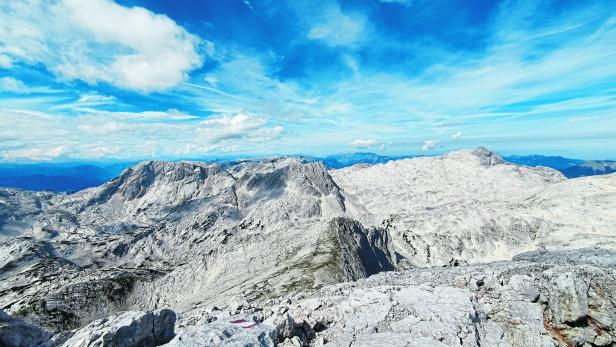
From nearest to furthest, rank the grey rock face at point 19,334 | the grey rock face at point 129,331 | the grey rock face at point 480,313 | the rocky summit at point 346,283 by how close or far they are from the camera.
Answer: the grey rock face at point 19,334 < the grey rock face at point 129,331 < the rocky summit at point 346,283 < the grey rock face at point 480,313

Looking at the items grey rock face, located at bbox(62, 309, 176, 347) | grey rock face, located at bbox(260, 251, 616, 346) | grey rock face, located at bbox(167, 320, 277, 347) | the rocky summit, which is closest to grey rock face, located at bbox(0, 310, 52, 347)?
the rocky summit

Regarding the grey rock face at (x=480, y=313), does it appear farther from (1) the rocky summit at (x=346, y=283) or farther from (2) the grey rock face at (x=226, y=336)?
(2) the grey rock face at (x=226, y=336)

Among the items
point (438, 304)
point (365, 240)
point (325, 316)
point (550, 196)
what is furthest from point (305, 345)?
point (550, 196)

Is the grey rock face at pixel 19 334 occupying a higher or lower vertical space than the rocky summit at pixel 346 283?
higher

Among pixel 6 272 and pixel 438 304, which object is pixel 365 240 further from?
pixel 6 272

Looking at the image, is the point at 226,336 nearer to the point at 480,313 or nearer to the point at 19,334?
the point at 19,334

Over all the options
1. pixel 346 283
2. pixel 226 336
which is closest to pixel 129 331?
pixel 226 336

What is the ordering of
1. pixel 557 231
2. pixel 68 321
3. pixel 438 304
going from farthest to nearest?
pixel 557 231
pixel 68 321
pixel 438 304

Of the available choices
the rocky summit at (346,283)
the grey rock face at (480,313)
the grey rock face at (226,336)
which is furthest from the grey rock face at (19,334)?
the grey rock face at (480,313)

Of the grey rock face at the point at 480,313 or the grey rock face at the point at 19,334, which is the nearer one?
the grey rock face at the point at 19,334

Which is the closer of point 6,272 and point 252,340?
point 252,340

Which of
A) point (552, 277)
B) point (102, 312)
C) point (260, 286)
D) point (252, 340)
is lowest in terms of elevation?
point (102, 312)
